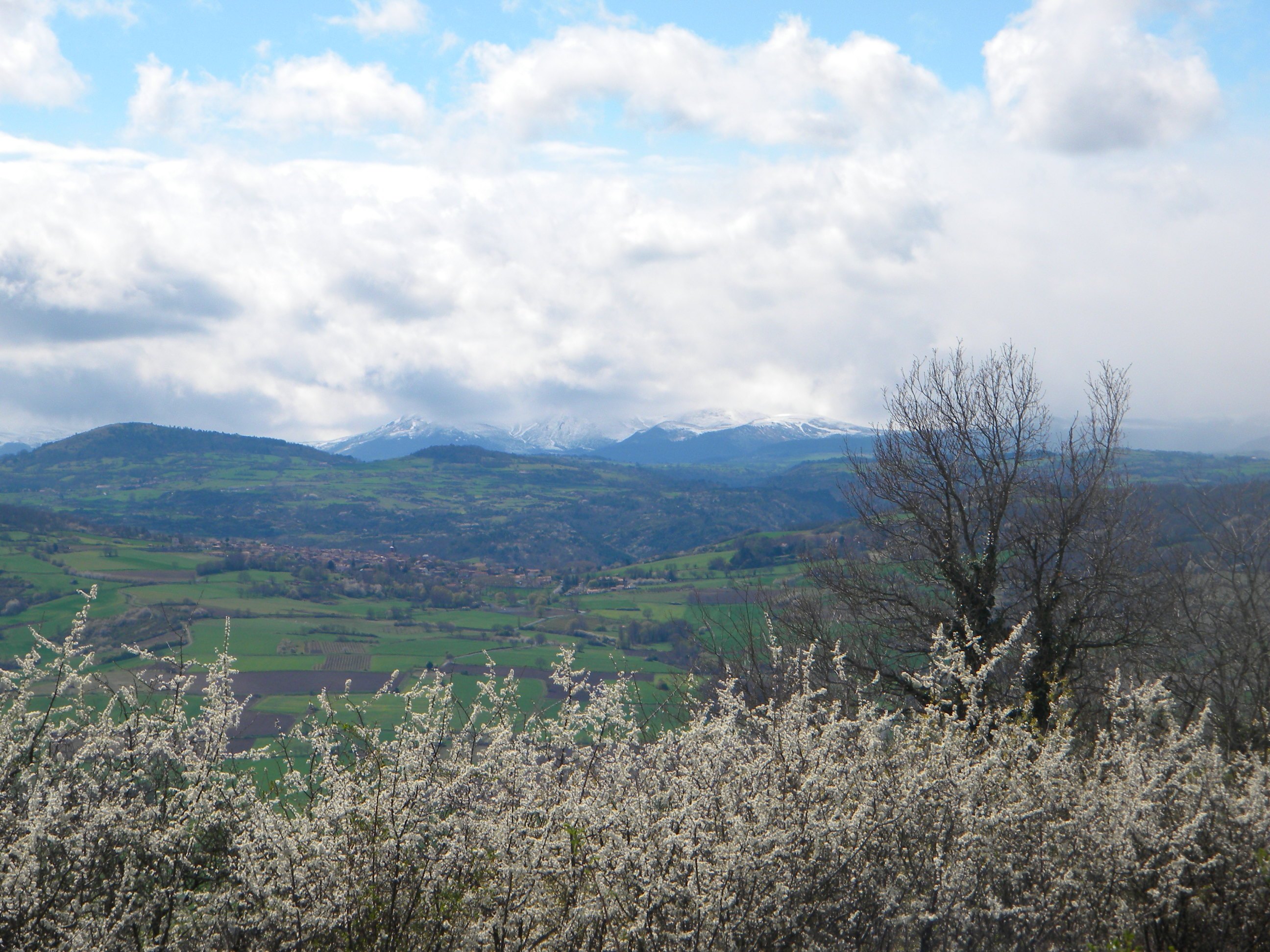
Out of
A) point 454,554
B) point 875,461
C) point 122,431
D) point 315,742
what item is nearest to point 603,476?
point 454,554

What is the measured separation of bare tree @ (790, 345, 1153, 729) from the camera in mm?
16016

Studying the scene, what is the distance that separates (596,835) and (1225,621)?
59.3ft

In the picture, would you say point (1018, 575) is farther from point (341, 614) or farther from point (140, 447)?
point (140, 447)

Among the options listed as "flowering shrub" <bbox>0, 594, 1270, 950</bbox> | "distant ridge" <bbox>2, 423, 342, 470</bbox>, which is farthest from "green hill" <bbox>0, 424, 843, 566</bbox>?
"flowering shrub" <bbox>0, 594, 1270, 950</bbox>

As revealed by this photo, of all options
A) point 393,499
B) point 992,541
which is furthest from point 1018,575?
point 393,499

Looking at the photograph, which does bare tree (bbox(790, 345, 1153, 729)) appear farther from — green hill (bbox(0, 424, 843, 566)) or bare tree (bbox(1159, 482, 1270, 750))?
green hill (bbox(0, 424, 843, 566))

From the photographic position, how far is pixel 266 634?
48219mm


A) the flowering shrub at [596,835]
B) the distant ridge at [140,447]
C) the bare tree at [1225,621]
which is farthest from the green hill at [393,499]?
the flowering shrub at [596,835]

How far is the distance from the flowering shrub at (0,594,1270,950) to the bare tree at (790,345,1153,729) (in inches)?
377

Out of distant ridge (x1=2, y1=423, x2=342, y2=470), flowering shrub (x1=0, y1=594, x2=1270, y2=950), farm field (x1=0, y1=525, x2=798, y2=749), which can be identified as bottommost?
farm field (x1=0, y1=525, x2=798, y2=749)

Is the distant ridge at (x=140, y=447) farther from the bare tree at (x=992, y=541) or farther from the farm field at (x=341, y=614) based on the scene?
the bare tree at (x=992, y=541)

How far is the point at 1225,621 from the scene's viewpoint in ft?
57.6

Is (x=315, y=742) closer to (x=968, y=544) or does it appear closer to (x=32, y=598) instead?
(x=968, y=544)

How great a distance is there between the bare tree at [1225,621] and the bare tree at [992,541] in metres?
1.48
